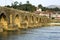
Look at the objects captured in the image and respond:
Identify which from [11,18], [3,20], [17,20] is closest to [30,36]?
[3,20]

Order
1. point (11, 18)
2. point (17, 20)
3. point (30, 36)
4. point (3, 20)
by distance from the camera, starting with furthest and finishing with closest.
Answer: point (17, 20) → point (11, 18) → point (3, 20) → point (30, 36)

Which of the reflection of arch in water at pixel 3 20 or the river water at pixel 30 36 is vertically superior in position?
the reflection of arch in water at pixel 3 20

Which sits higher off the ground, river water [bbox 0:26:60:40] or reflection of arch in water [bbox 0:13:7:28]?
reflection of arch in water [bbox 0:13:7:28]

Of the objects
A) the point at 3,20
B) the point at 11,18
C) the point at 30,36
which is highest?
the point at 11,18

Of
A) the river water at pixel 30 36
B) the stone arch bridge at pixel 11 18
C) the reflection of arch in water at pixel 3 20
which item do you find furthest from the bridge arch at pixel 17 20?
the river water at pixel 30 36

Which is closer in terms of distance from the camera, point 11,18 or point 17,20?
point 11,18

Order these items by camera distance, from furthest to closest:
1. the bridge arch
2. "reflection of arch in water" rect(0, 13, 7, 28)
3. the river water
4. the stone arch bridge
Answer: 1. the bridge arch
2. "reflection of arch in water" rect(0, 13, 7, 28)
3. the stone arch bridge
4. the river water

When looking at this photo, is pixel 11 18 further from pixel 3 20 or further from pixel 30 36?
pixel 30 36

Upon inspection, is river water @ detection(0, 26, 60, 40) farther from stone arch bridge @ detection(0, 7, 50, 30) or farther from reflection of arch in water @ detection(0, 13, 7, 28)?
reflection of arch in water @ detection(0, 13, 7, 28)

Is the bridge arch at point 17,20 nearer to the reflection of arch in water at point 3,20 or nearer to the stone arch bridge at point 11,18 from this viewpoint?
the stone arch bridge at point 11,18

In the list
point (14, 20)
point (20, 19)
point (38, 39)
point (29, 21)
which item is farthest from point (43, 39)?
point (29, 21)

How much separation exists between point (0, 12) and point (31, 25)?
38.2m

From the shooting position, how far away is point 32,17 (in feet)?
443

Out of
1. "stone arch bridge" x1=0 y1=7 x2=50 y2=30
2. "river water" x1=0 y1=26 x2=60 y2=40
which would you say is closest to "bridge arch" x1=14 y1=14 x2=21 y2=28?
"stone arch bridge" x1=0 y1=7 x2=50 y2=30
